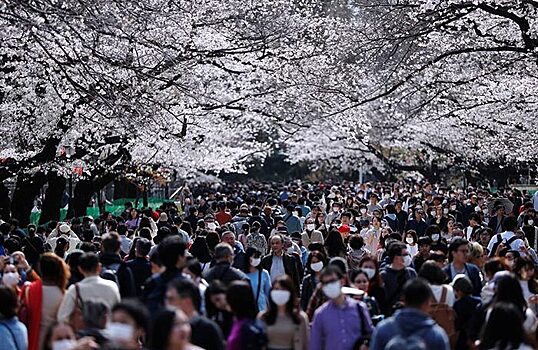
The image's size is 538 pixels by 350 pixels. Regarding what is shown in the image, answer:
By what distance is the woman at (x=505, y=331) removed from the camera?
7.13 m

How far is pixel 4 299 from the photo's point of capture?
27.7 ft

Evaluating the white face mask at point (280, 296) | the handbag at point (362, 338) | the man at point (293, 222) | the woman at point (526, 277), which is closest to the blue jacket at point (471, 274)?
the woman at point (526, 277)

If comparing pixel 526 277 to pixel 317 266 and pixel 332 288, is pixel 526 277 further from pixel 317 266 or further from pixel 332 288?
pixel 332 288

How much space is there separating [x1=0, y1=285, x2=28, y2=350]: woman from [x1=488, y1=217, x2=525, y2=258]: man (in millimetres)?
7808

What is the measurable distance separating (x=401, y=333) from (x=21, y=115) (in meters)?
16.3

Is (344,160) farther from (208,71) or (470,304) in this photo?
(470,304)

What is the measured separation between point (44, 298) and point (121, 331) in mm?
3408

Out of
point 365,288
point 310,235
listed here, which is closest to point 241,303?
point 365,288

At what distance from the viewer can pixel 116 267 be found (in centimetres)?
1046

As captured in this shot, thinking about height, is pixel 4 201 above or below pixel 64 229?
above

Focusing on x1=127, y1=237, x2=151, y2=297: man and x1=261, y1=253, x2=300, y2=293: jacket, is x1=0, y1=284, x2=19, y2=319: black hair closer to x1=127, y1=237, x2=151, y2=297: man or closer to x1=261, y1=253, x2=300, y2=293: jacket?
x1=127, y1=237, x2=151, y2=297: man

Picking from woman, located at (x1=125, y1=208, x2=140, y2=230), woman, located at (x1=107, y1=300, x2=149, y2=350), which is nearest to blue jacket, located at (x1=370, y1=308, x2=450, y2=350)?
woman, located at (x1=107, y1=300, x2=149, y2=350)

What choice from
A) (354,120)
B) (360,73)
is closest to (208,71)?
(360,73)

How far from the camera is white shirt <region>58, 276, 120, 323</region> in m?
8.66
